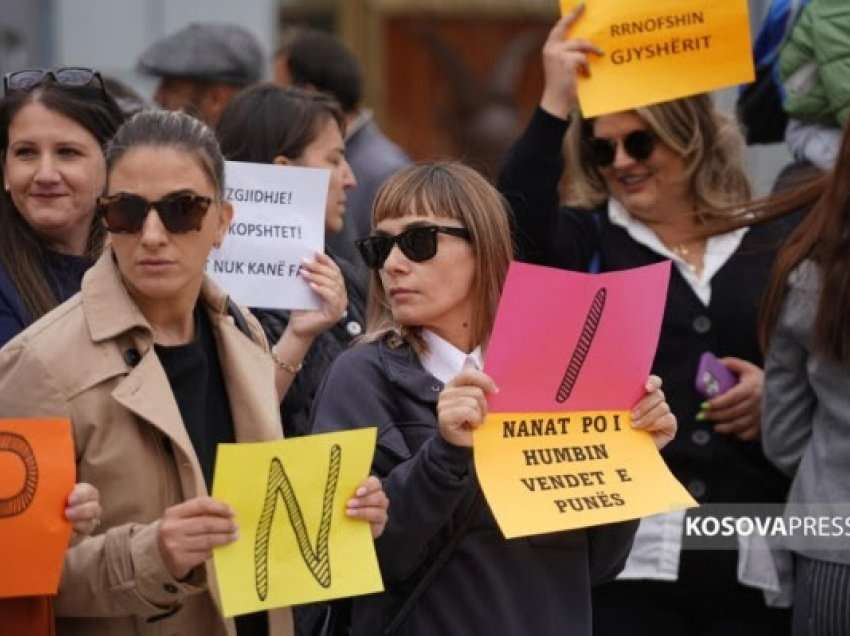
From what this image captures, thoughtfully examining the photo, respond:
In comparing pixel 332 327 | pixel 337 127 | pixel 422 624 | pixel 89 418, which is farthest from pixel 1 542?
pixel 337 127

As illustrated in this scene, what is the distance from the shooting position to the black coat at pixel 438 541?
12.6ft

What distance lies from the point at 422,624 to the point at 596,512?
16.8 inches

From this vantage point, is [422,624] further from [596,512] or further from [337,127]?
[337,127]

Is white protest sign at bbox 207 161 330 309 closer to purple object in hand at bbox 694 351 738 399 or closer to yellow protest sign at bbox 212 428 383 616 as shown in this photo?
purple object in hand at bbox 694 351 738 399

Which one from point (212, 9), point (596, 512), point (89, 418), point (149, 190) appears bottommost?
point (212, 9)

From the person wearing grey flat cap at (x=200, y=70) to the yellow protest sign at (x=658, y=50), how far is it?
1.91 metres

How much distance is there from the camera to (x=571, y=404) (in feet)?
13.3

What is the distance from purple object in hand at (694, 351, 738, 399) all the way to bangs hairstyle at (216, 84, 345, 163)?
1.24m

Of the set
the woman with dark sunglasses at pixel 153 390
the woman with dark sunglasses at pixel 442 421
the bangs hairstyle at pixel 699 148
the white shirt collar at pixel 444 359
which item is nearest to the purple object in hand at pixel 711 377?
the bangs hairstyle at pixel 699 148

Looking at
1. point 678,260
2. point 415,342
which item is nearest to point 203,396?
point 415,342

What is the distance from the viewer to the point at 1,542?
3.47 m

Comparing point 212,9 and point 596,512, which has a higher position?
point 596,512

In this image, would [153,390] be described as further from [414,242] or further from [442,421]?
[414,242]

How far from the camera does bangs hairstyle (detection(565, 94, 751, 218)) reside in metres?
5.42
